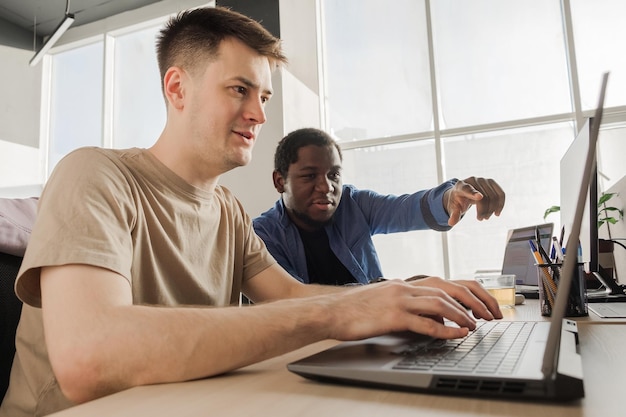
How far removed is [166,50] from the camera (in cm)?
133

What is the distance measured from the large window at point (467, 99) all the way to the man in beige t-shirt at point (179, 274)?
3521mm

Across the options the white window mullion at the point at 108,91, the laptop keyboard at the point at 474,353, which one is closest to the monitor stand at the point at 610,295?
the laptop keyboard at the point at 474,353

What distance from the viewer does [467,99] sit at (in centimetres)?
453

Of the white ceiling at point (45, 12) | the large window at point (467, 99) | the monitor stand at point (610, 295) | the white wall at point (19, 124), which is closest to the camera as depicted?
the monitor stand at point (610, 295)

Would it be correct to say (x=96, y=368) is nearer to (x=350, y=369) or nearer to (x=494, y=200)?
(x=350, y=369)

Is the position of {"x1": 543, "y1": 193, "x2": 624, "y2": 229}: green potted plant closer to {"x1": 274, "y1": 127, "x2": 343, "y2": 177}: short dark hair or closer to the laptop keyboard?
{"x1": 274, "y1": 127, "x2": 343, "y2": 177}: short dark hair

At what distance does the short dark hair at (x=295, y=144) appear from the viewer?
2.17 metres

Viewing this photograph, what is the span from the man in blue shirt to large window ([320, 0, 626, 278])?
2464mm

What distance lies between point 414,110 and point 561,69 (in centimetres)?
133

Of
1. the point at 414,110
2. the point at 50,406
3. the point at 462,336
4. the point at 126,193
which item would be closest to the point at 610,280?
the point at 462,336

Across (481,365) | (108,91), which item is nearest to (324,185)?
(481,365)

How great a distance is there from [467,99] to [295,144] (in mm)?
2892

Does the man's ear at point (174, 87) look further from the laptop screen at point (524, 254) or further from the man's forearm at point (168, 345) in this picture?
the laptop screen at point (524, 254)

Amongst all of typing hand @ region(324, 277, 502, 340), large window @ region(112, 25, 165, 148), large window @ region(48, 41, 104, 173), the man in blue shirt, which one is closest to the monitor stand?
the man in blue shirt
